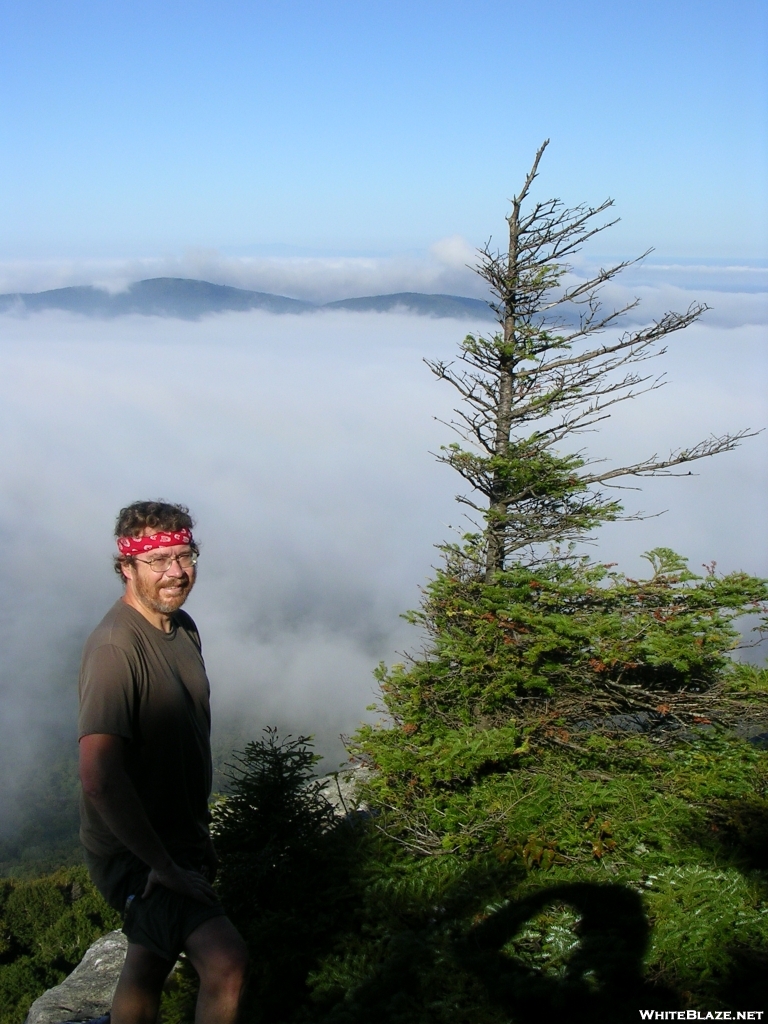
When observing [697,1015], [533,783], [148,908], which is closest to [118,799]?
[148,908]

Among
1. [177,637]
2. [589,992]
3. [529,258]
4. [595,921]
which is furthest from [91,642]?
[529,258]

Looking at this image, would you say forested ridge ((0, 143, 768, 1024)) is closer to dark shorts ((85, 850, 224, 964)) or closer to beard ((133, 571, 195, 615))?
dark shorts ((85, 850, 224, 964))

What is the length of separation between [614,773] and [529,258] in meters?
5.97

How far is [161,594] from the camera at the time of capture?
3.13 meters

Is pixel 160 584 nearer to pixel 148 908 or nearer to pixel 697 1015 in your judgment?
pixel 148 908

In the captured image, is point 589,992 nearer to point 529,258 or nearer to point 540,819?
point 540,819

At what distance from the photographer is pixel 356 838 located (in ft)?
18.3

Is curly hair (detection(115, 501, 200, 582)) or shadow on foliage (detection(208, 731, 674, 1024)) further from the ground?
curly hair (detection(115, 501, 200, 582))

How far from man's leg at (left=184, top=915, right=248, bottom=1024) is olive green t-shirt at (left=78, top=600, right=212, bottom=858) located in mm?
343

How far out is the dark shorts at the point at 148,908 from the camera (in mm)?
2885

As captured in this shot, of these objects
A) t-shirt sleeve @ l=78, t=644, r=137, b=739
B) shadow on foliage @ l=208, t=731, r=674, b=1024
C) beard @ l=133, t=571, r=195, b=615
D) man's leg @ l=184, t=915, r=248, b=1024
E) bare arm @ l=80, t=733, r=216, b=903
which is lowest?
shadow on foliage @ l=208, t=731, r=674, b=1024

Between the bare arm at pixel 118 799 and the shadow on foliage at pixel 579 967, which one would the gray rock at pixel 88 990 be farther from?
the bare arm at pixel 118 799

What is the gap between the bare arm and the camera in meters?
2.72

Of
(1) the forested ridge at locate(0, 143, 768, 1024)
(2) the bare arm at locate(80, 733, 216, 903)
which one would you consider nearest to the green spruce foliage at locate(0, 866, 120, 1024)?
(1) the forested ridge at locate(0, 143, 768, 1024)
